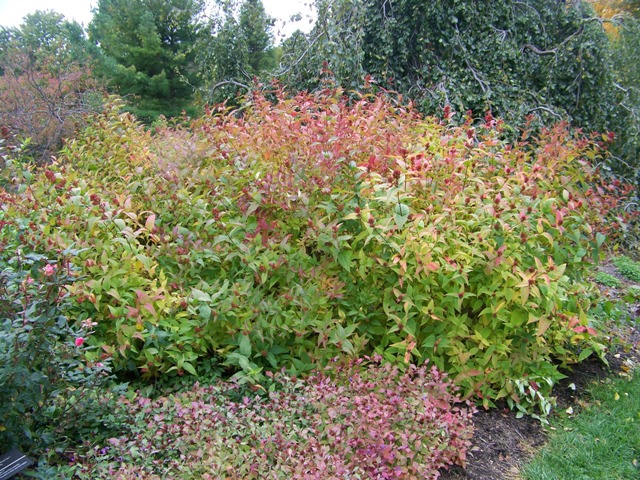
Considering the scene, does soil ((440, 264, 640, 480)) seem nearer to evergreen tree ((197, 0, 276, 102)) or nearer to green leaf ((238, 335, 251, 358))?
green leaf ((238, 335, 251, 358))

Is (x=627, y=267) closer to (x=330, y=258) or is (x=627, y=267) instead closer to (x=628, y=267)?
(x=628, y=267)

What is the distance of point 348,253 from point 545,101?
3.88m

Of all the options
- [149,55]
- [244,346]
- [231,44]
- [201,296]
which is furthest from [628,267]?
[149,55]

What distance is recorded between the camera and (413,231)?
247 centimetres

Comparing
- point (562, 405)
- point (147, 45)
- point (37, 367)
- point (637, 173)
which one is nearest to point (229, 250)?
point (37, 367)

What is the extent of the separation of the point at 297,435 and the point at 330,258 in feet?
3.10

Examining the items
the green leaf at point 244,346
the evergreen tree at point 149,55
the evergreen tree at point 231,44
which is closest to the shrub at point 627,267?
the green leaf at point 244,346

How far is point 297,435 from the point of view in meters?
1.99

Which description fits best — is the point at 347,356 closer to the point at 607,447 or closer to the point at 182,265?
the point at 182,265

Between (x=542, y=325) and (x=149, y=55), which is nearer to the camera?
(x=542, y=325)

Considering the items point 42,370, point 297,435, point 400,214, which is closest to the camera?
point 42,370

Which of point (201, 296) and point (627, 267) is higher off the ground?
point (201, 296)

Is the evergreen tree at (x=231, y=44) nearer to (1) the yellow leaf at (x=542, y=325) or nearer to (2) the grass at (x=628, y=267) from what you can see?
(2) the grass at (x=628, y=267)

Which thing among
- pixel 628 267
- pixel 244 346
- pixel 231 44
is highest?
pixel 231 44
